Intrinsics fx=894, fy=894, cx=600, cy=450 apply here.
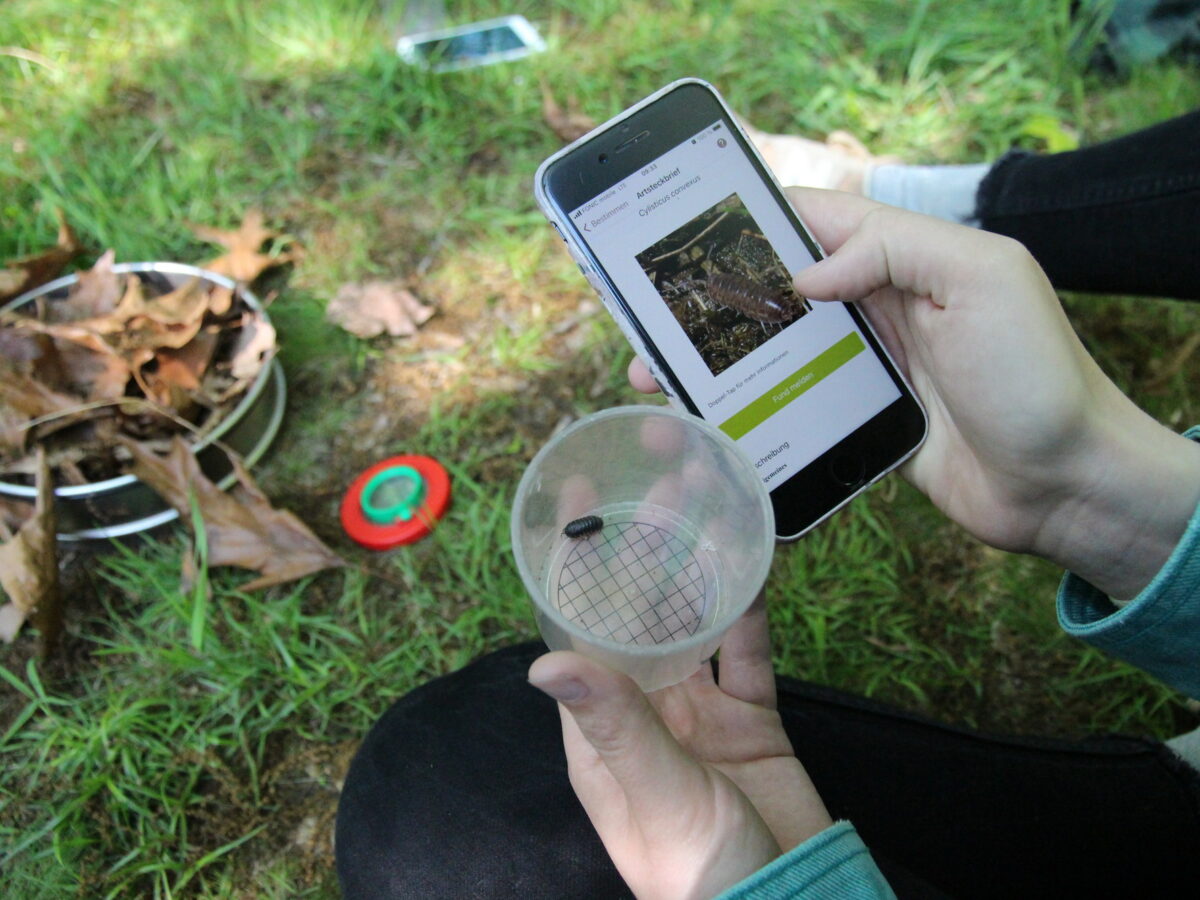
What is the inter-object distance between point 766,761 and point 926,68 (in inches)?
102

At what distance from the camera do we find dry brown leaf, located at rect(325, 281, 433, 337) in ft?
8.09

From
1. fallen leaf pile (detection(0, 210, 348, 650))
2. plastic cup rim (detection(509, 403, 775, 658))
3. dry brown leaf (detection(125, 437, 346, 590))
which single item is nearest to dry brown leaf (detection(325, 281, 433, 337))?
fallen leaf pile (detection(0, 210, 348, 650))

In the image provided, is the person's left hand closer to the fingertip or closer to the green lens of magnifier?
the fingertip

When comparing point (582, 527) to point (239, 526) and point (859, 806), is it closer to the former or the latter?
point (859, 806)

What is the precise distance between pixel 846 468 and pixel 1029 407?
400 mm

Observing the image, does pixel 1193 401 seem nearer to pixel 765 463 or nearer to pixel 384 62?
pixel 765 463

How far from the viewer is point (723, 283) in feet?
5.31

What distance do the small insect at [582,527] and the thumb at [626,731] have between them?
49 centimetres

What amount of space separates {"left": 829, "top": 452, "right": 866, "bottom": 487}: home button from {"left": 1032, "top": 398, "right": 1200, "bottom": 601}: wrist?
1.17ft

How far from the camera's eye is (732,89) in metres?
2.98

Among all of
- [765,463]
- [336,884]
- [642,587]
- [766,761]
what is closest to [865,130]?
[765,463]

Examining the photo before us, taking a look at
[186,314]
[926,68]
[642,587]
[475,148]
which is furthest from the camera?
[926,68]

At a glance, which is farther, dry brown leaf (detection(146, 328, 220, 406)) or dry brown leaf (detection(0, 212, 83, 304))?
dry brown leaf (detection(0, 212, 83, 304))

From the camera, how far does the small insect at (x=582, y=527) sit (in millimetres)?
1517
